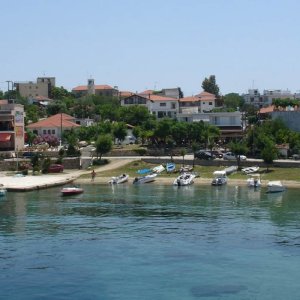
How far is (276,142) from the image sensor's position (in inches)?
3679

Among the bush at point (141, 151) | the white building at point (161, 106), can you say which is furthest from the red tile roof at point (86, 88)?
the bush at point (141, 151)

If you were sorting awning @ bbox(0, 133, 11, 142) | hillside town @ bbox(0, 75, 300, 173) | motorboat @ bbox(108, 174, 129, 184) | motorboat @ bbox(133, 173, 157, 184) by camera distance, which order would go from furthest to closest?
awning @ bbox(0, 133, 11, 142), hillside town @ bbox(0, 75, 300, 173), motorboat @ bbox(133, 173, 157, 184), motorboat @ bbox(108, 174, 129, 184)

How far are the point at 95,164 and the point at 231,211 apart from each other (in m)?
35.7

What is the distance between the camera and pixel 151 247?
43781 millimetres

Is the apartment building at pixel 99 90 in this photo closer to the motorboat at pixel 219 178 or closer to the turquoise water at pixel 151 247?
the motorboat at pixel 219 178

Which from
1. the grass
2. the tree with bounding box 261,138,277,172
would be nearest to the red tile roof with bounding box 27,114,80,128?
the grass

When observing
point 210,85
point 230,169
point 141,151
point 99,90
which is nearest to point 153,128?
point 141,151

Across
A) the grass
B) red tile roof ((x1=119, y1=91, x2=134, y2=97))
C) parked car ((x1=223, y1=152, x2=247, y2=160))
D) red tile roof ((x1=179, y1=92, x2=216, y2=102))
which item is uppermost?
red tile roof ((x1=119, y1=91, x2=134, y2=97))

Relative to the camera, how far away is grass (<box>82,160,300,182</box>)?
7805 centimetres

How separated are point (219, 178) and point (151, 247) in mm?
33670

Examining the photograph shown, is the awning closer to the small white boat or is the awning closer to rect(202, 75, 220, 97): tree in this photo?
the small white boat

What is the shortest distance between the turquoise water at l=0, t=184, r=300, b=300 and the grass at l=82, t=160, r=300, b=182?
33.1 ft

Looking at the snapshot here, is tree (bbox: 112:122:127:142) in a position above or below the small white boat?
above

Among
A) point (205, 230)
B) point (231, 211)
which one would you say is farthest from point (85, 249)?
point (231, 211)
